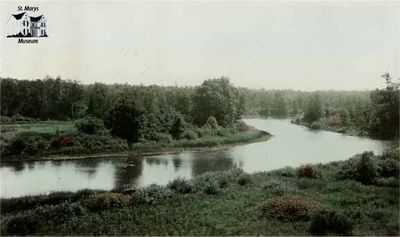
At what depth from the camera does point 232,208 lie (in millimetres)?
15328

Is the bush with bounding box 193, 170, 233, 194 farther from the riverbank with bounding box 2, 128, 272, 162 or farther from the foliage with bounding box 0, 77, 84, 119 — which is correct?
the riverbank with bounding box 2, 128, 272, 162

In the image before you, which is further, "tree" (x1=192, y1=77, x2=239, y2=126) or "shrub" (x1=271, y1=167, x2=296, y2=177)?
"tree" (x1=192, y1=77, x2=239, y2=126)

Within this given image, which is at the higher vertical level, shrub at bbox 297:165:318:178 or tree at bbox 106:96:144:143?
tree at bbox 106:96:144:143

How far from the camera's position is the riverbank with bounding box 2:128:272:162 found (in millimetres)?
25734

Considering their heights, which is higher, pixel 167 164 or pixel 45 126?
pixel 45 126

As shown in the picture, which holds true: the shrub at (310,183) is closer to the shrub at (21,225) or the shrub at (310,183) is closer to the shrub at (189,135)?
the shrub at (21,225)

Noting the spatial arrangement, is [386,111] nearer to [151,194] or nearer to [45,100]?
[151,194]

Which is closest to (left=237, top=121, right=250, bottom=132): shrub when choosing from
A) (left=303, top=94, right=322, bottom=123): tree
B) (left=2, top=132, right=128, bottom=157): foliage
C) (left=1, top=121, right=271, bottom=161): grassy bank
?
(left=1, top=121, right=271, bottom=161): grassy bank

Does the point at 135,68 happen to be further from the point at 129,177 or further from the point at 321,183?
the point at 321,183

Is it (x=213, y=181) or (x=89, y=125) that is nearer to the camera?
(x=213, y=181)

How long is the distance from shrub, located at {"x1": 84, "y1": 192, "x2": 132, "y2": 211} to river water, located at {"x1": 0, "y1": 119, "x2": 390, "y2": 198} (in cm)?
435

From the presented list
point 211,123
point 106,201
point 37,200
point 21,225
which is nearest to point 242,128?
point 211,123

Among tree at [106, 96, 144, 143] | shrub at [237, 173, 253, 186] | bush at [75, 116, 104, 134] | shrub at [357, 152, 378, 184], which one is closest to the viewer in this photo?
shrub at [357, 152, 378, 184]
